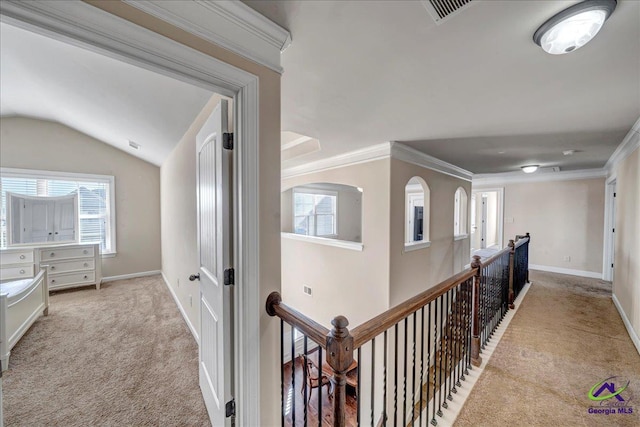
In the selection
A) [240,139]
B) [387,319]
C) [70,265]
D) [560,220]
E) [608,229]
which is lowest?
[70,265]

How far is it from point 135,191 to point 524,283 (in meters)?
7.99

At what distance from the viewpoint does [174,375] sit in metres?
2.14

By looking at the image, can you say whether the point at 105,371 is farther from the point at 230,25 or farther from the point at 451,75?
the point at 451,75

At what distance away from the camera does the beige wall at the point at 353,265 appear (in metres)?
3.23

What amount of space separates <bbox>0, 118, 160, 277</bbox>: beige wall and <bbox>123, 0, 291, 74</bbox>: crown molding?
17.6ft

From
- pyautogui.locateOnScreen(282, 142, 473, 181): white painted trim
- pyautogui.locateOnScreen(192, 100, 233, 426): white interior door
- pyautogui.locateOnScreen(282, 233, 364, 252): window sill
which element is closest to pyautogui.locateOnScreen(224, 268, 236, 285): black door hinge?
pyautogui.locateOnScreen(192, 100, 233, 426): white interior door

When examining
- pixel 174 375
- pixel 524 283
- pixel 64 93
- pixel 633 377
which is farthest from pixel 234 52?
pixel 524 283

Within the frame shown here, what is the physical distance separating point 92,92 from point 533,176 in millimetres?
8303

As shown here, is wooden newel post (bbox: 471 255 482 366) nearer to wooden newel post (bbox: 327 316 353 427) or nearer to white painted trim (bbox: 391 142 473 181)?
white painted trim (bbox: 391 142 473 181)

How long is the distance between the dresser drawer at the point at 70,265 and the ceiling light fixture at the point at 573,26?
626 centimetres

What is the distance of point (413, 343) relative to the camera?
1504 millimetres

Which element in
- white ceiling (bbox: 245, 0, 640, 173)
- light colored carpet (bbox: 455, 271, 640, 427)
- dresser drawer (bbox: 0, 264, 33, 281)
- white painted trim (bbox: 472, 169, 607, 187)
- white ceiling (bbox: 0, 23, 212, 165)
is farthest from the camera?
white painted trim (bbox: 472, 169, 607, 187)

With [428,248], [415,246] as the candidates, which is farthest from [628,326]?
[415,246]

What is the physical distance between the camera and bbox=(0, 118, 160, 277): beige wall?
4.10m
